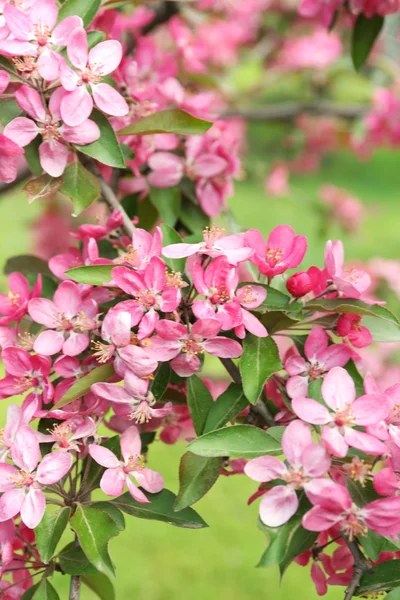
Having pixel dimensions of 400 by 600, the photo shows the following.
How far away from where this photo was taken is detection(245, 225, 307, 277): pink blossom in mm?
666

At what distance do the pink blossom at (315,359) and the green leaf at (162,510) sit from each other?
0.48 ft

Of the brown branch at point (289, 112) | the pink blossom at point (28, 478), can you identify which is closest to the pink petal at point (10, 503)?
the pink blossom at point (28, 478)

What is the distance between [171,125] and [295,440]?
1.06 ft

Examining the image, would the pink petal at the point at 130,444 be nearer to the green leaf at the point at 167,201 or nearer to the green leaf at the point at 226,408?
the green leaf at the point at 226,408

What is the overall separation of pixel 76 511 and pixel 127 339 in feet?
0.49

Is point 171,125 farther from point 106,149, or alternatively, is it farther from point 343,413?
point 343,413

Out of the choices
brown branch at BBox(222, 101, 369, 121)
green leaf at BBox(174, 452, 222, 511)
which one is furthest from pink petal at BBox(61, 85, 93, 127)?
brown branch at BBox(222, 101, 369, 121)

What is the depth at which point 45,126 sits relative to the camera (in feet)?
2.20

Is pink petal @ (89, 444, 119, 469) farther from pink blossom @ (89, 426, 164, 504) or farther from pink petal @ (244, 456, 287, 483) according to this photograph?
pink petal @ (244, 456, 287, 483)

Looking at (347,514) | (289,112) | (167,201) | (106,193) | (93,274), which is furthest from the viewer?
(289,112)

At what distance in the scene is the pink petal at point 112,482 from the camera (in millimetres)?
614

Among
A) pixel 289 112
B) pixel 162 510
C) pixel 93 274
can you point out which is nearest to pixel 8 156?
pixel 93 274

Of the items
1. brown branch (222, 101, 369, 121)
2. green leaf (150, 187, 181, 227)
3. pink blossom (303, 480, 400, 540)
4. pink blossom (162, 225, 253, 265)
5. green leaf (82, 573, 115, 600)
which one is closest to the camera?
pink blossom (303, 480, 400, 540)

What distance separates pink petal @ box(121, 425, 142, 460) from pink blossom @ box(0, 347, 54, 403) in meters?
0.08
